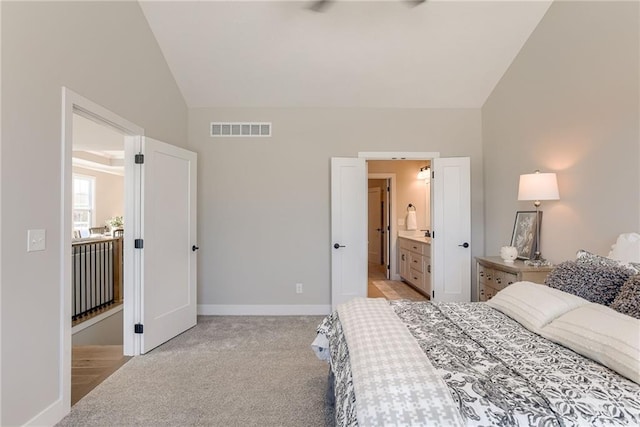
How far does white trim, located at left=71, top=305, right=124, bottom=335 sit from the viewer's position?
12.2ft

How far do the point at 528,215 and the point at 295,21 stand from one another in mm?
3122

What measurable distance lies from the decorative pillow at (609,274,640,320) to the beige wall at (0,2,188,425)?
3.14 metres

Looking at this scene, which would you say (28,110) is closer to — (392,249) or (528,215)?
(528,215)

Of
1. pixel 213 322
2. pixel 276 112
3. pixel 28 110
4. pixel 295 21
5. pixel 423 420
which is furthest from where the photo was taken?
pixel 276 112

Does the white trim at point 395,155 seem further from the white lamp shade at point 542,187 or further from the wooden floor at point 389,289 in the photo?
the wooden floor at point 389,289

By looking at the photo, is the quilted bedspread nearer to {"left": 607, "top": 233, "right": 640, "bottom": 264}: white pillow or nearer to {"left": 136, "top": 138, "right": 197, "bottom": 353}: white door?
{"left": 607, "top": 233, "right": 640, "bottom": 264}: white pillow

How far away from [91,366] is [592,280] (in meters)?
3.78

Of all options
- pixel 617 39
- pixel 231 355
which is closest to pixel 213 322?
pixel 231 355

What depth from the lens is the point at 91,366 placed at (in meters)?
2.84

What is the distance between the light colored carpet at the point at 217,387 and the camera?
2.07 m

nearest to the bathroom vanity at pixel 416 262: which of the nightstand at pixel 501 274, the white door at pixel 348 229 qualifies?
the nightstand at pixel 501 274

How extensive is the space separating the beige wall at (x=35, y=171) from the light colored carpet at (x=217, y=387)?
1.33 feet

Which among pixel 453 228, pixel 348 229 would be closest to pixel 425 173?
pixel 453 228

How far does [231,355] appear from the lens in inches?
117
